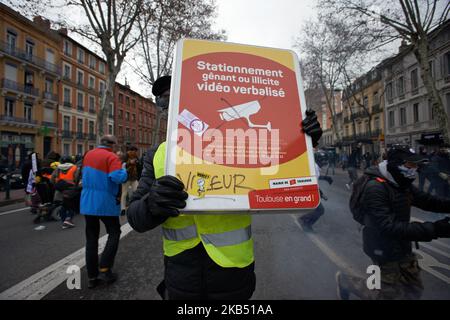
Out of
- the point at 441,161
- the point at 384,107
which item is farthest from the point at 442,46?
the point at 441,161

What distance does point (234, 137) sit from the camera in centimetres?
113

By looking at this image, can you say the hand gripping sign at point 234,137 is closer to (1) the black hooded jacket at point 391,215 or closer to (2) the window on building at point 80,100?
(1) the black hooded jacket at point 391,215

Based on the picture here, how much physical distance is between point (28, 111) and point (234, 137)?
36136mm

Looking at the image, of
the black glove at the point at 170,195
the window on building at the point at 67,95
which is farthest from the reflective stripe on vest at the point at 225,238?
the window on building at the point at 67,95

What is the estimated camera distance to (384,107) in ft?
107

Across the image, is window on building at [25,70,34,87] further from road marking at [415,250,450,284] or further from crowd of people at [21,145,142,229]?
road marking at [415,250,450,284]

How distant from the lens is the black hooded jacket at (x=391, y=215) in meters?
1.82

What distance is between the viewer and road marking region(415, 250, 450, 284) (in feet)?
9.71

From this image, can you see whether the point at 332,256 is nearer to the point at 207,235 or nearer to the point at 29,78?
the point at 207,235

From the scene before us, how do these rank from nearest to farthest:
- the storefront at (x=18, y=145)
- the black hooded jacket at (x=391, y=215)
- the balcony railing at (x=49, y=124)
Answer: the black hooded jacket at (x=391, y=215) < the storefront at (x=18, y=145) < the balcony railing at (x=49, y=124)

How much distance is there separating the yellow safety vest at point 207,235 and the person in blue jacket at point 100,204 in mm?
1786

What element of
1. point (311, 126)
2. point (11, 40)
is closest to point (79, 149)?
point (11, 40)
